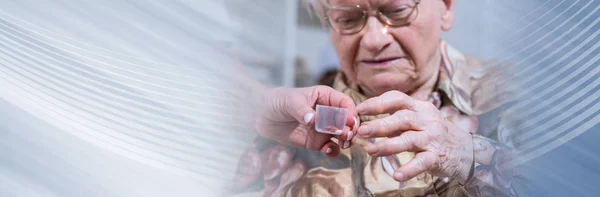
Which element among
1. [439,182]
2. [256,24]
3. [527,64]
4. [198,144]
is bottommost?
[439,182]

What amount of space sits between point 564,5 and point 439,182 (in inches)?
13.6

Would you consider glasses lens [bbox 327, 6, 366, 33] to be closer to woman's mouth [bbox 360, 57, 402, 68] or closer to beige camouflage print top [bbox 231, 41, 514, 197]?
woman's mouth [bbox 360, 57, 402, 68]

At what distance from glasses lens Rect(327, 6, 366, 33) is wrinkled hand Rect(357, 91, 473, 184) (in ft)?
0.78

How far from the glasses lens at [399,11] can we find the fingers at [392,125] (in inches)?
10.8

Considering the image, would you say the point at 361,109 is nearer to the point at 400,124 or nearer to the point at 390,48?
the point at 400,124

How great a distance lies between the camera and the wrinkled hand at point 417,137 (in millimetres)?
717

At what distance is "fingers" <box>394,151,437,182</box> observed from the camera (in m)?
0.71

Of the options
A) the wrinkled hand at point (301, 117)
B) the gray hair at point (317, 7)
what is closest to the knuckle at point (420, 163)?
the wrinkled hand at point (301, 117)

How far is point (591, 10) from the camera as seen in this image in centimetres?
81

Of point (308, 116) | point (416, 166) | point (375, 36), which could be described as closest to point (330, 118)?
point (308, 116)

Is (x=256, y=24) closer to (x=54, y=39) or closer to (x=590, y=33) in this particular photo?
(x=54, y=39)

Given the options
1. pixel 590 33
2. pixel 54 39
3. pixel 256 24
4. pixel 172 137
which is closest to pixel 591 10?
pixel 590 33

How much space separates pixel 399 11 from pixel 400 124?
1.00 feet

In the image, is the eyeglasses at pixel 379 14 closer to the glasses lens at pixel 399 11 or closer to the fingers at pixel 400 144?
the glasses lens at pixel 399 11
